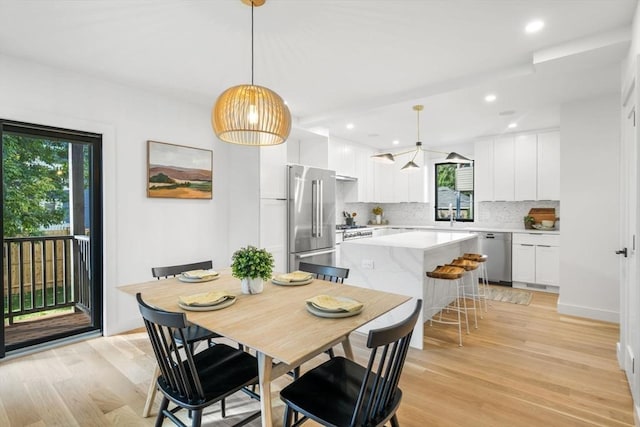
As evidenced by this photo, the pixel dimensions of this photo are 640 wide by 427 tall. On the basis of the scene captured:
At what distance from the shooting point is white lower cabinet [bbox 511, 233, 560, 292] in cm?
493

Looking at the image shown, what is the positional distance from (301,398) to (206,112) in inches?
148

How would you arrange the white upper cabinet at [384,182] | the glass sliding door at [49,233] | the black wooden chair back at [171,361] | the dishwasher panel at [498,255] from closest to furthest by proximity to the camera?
1. the black wooden chair back at [171,361]
2. the glass sliding door at [49,233]
3. the dishwasher panel at [498,255]
4. the white upper cabinet at [384,182]

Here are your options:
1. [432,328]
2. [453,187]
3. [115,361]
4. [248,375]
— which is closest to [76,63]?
[115,361]

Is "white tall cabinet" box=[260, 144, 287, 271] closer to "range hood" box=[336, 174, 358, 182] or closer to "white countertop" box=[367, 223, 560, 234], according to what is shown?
"range hood" box=[336, 174, 358, 182]

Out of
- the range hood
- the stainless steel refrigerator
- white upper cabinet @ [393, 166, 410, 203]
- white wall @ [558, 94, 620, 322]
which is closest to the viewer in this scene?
white wall @ [558, 94, 620, 322]

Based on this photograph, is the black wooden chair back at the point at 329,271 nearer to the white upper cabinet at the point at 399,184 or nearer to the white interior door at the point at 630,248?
the white interior door at the point at 630,248

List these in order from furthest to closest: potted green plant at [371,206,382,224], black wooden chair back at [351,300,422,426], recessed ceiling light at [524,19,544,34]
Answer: potted green plant at [371,206,382,224]
recessed ceiling light at [524,19,544,34]
black wooden chair back at [351,300,422,426]

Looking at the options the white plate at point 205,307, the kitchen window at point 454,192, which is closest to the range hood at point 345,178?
the kitchen window at point 454,192

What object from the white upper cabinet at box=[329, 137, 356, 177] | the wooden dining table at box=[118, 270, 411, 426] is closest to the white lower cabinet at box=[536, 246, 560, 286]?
the white upper cabinet at box=[329, 137, 356, 177]

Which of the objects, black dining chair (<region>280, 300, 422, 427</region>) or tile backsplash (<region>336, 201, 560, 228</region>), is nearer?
black dining chair (<region>280, 300, 422, 427</region>)

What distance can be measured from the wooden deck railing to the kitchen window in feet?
19.6

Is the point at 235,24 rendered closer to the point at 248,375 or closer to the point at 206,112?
the point at 206,112

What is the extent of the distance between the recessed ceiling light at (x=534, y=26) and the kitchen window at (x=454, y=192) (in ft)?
13.5

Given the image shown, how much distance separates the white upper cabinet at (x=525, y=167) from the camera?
534 cm
